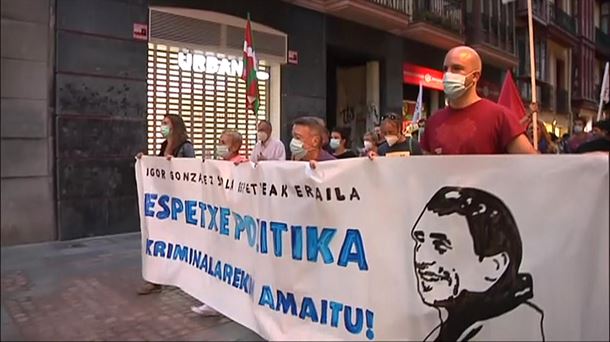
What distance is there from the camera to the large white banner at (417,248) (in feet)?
8.05

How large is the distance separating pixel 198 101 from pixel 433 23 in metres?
7.02

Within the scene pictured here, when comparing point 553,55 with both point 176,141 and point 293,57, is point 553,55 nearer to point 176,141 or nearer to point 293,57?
point 293,57

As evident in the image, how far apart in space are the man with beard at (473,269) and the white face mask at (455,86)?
918 millimetres

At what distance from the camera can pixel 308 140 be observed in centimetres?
401

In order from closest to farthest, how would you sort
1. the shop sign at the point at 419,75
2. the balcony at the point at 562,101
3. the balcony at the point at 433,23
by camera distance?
1. the balcony at the point at 433,23
2. the balcony at the point at 562,101
3. the shop sign at the point at 419,75

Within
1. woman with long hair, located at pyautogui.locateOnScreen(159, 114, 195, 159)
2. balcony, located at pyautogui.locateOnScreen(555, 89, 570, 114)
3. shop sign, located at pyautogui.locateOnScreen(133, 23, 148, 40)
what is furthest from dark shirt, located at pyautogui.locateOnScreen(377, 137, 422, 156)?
balcony, located at pyautogui.locateOnScreen(555, 89, 570, 114)

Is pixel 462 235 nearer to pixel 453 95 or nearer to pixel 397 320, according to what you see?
pixel 397 320

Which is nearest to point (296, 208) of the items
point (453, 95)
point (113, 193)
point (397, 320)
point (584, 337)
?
point (397, 320)

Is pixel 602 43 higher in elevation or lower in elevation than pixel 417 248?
higher

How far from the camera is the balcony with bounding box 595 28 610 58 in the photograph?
10078 mm

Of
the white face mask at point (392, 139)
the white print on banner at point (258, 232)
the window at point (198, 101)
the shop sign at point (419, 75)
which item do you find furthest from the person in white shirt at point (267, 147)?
the shop sign at point (419, 75)

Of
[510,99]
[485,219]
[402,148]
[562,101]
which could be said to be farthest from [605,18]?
[485,219]

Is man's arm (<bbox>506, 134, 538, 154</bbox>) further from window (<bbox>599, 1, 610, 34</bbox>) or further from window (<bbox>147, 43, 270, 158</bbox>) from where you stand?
window (<bbox>599, 1, 610, 34</bbox>)

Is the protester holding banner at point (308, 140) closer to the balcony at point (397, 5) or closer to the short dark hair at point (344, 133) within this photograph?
the short dark hair at point (344, 133)
